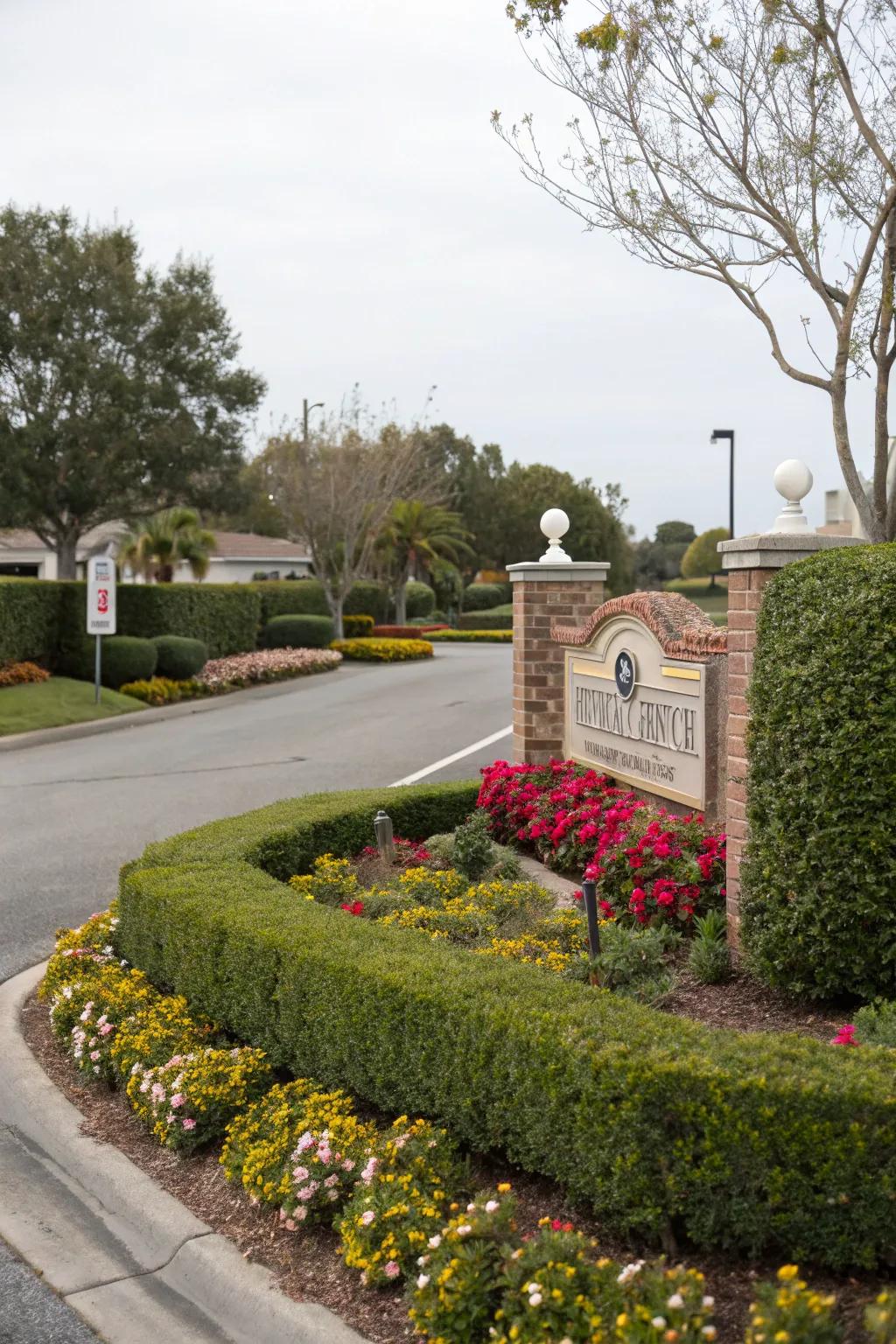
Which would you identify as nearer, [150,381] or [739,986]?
[739,986]

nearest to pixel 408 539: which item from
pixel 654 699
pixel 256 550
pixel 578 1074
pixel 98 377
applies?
pixel 256 550

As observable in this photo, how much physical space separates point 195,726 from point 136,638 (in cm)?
417

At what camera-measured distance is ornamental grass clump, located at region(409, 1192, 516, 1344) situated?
123 inches

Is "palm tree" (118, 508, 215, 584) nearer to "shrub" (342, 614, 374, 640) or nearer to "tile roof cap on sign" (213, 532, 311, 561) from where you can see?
"shrub" (342, 614, 374, 640)

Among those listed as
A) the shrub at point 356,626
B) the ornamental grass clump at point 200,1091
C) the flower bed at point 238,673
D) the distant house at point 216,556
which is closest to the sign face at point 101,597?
the flower bed at point 238,673

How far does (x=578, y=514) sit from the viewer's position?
63.2 metres

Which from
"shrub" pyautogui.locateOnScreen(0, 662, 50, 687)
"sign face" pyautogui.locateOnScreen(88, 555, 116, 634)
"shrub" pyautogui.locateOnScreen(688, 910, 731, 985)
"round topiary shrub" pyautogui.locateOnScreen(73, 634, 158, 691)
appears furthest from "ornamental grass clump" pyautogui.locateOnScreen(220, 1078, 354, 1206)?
"round topiary shrub" pyautogui.locateOnScreen(73, 634, 158, 691)

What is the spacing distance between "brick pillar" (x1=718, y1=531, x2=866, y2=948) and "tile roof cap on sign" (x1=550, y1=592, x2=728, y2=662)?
4.07ft

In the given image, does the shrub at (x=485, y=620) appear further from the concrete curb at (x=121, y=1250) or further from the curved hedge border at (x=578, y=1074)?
the concrete curb at (x=121, y=1250)

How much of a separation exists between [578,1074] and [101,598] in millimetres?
17215

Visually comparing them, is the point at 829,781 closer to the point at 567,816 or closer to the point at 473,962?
the point at 473,962

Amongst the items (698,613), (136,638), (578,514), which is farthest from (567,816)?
(578,514)

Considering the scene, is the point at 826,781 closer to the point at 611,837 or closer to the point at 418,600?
the point at 611,837

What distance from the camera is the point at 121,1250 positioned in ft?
13.3
